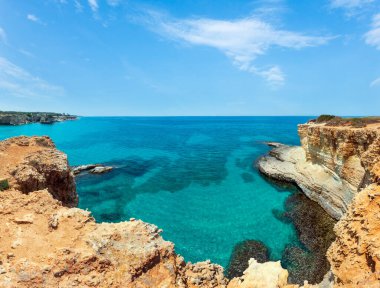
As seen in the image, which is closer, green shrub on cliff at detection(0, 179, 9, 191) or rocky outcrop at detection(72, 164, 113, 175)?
green shrub on cliff at detection(0, 179, 9, 191)

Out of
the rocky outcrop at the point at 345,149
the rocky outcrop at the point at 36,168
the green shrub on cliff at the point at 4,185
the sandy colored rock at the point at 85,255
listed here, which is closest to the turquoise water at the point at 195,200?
the rocky outcrop at the point at 345,149

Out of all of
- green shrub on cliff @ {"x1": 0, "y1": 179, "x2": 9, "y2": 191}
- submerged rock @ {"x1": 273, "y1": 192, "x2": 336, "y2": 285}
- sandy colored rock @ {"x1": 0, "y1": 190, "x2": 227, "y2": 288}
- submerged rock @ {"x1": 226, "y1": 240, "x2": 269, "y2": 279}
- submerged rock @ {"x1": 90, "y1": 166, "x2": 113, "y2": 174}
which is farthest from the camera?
submerged rock @ {"x1": 90, "y1": 166, "x2": 113, "y2": 174}

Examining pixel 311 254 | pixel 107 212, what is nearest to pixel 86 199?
pixel 107 212

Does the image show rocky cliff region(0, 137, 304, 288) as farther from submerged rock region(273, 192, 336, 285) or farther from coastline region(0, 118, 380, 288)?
submerged rock region(273, 192, 336, 285)

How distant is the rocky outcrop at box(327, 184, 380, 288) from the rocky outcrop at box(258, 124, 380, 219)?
31.6ft

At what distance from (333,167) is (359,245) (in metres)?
28.9

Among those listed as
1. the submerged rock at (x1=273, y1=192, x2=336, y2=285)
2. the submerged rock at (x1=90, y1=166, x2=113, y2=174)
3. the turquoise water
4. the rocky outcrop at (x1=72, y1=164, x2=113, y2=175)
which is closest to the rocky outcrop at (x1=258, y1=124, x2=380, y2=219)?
the submerged rock at (x1=273, y1=192, x2=336, y2=285)

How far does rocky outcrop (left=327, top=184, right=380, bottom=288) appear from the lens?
6840 mm

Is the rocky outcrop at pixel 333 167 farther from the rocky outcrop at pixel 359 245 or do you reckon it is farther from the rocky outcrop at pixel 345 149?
the rocky outcrop at pixel 359 245

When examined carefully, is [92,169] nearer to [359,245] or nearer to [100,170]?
[100,170]

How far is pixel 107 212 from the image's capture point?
30734mm

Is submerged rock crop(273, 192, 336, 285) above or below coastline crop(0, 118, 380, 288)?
below

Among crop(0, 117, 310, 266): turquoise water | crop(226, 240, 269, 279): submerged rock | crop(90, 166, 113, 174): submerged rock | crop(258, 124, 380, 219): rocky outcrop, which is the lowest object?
crop(226, 240, 269, 279): submerged rock

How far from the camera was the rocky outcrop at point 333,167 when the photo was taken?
26.3 metres
